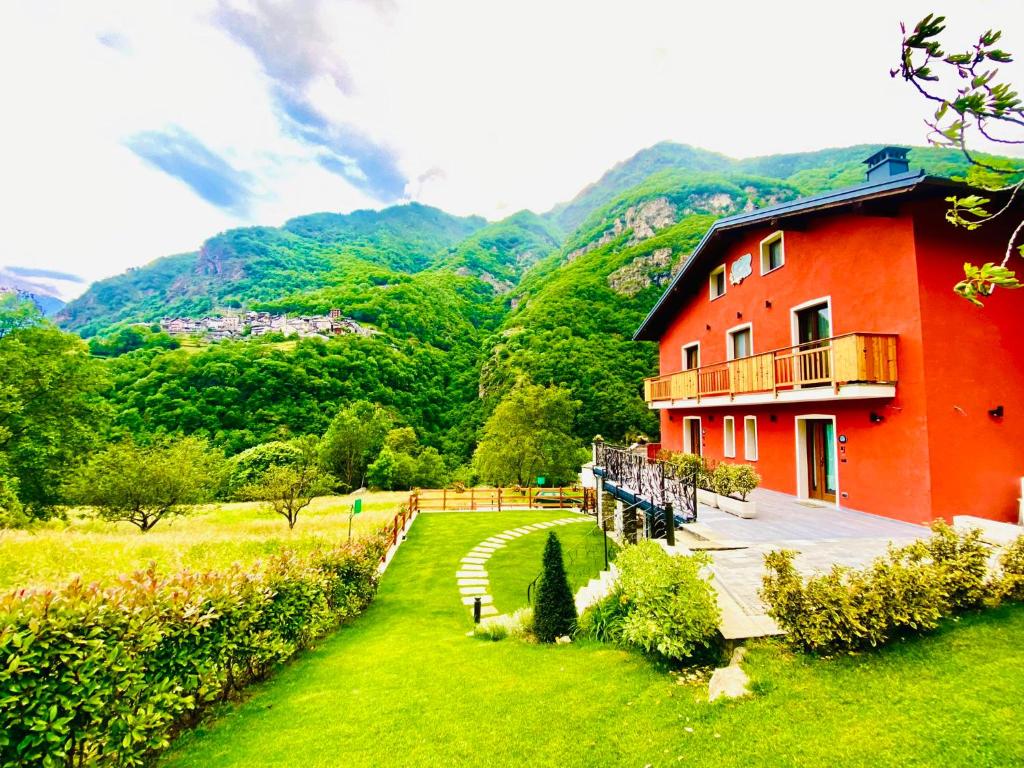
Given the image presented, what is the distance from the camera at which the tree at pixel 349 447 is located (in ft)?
137

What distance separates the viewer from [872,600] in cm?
442

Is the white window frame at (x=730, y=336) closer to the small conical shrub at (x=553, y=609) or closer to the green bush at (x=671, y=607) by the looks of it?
the green bush at (x=671, y=607)

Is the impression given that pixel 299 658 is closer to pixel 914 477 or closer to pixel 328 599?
pixel 328 599

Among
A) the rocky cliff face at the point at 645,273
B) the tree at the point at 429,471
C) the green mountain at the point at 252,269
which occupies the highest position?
the green mountain at the point at 252,269

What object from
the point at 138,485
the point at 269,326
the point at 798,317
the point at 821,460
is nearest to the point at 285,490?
the point at 138,485

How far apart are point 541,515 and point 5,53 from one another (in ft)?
90.9

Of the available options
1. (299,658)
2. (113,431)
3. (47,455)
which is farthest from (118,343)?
(299,658)

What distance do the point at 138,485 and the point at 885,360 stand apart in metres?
25.8

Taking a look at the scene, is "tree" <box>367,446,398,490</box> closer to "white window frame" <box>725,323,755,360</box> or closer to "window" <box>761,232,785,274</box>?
"white window frame" <box>725,323,755,360</box>

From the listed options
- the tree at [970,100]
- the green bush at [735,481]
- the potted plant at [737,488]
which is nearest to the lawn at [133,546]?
the tree at [970,100]

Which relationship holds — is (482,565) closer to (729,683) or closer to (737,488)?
(737,488)

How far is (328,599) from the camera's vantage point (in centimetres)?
845

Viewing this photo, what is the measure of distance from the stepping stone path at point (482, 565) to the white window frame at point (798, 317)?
11.0 metres

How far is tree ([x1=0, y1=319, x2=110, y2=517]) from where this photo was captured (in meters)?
17.6
